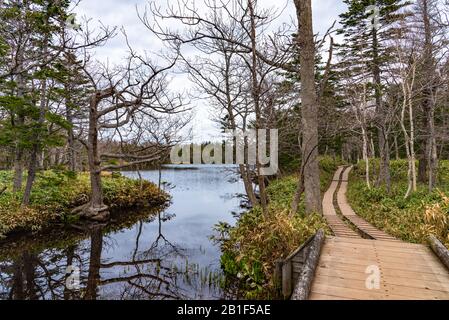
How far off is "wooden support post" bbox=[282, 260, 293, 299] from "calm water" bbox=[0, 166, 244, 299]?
1.63 meters

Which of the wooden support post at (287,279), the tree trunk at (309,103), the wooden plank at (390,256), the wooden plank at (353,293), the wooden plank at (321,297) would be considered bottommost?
the wooden support post at (287,279)

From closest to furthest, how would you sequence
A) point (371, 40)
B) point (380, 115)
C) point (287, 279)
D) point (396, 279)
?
point (396, 279) < point (287, 279) < point (380, 115) < point (371, 40)

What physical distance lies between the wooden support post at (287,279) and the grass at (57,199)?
879cm

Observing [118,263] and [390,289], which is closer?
[390,289]

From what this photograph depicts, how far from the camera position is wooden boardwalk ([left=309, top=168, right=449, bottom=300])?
3082 millimetres

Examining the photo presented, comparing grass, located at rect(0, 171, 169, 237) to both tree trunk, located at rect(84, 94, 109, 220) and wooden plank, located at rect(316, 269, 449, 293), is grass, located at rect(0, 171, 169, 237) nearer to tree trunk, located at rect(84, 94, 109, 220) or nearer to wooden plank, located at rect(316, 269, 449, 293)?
tree trunk, located at rect(84, 94, 109, 220)

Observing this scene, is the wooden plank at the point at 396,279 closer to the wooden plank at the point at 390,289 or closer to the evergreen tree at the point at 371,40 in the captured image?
the wooden plank at the point at 390,289

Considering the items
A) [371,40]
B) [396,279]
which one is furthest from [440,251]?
[371,40]

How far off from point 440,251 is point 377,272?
1.25 meters

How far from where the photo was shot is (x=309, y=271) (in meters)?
3.44

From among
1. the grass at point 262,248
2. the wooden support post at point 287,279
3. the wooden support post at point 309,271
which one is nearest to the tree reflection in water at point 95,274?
the grass at point 262,248

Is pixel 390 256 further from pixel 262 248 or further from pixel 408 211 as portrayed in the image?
pixel 408 211

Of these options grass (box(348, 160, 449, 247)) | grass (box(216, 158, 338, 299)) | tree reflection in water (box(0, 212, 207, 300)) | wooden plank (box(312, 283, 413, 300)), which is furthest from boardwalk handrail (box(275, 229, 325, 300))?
grass (box(348, 160, 449, 247))

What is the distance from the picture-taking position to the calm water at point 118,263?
5.65 m
